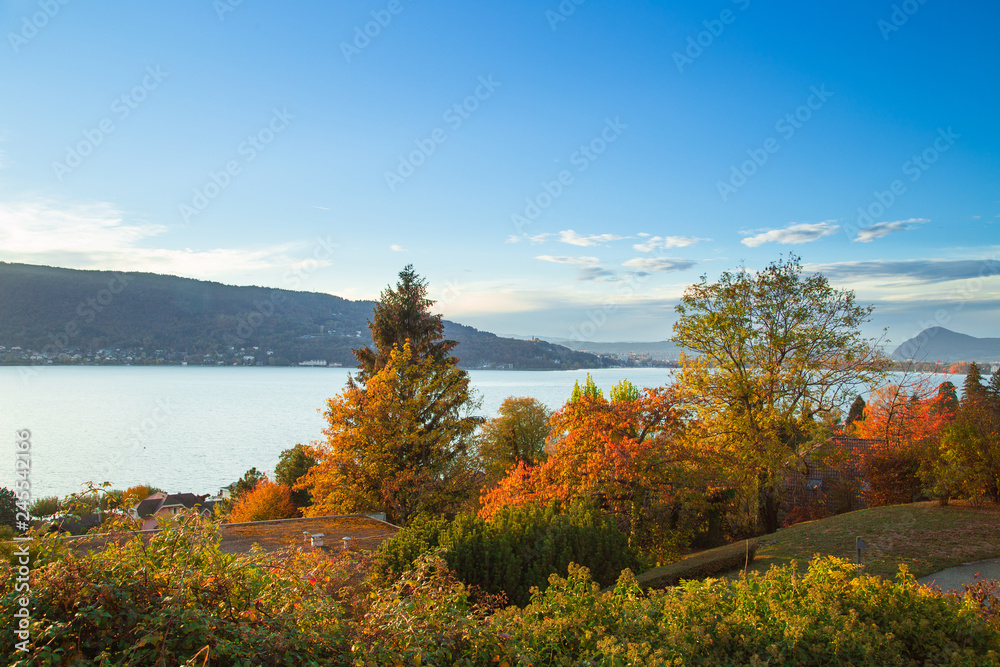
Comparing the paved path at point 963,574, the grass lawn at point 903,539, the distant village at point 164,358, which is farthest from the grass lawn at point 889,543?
the distant village at point 164,358

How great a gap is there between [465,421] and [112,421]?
165 ft

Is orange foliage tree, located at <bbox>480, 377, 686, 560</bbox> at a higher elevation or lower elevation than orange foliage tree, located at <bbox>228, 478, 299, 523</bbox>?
higher

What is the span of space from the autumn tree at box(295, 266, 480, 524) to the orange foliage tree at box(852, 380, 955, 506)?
596 inches

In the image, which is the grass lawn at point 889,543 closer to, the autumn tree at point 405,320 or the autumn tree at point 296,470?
the autumn tree at point 405,320

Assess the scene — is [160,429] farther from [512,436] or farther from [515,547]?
[515,547]

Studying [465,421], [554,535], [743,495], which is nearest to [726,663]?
[554,535]

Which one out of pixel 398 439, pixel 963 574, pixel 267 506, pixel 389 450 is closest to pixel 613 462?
pixel 963 574

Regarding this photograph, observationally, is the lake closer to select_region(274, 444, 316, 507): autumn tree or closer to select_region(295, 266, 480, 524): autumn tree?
select_region(274, 444, 316, 507): autumn tree

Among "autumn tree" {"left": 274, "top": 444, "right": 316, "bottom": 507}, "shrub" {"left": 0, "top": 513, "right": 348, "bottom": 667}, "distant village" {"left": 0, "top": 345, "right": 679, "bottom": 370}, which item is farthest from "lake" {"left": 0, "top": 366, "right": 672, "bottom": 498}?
"shrub" {"left": 0, "top": 513, "right": 348, "bottom": 667}

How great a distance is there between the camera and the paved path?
360 inches

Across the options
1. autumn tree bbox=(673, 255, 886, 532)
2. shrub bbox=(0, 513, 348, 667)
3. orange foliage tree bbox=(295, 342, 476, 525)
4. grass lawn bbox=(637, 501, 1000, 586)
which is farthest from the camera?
orange foliage tree bbox=(295, 342, 476, 525)

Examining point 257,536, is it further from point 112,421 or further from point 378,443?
point 112,421

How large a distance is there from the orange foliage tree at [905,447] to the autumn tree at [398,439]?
49.7ft

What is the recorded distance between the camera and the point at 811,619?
4258 mm
